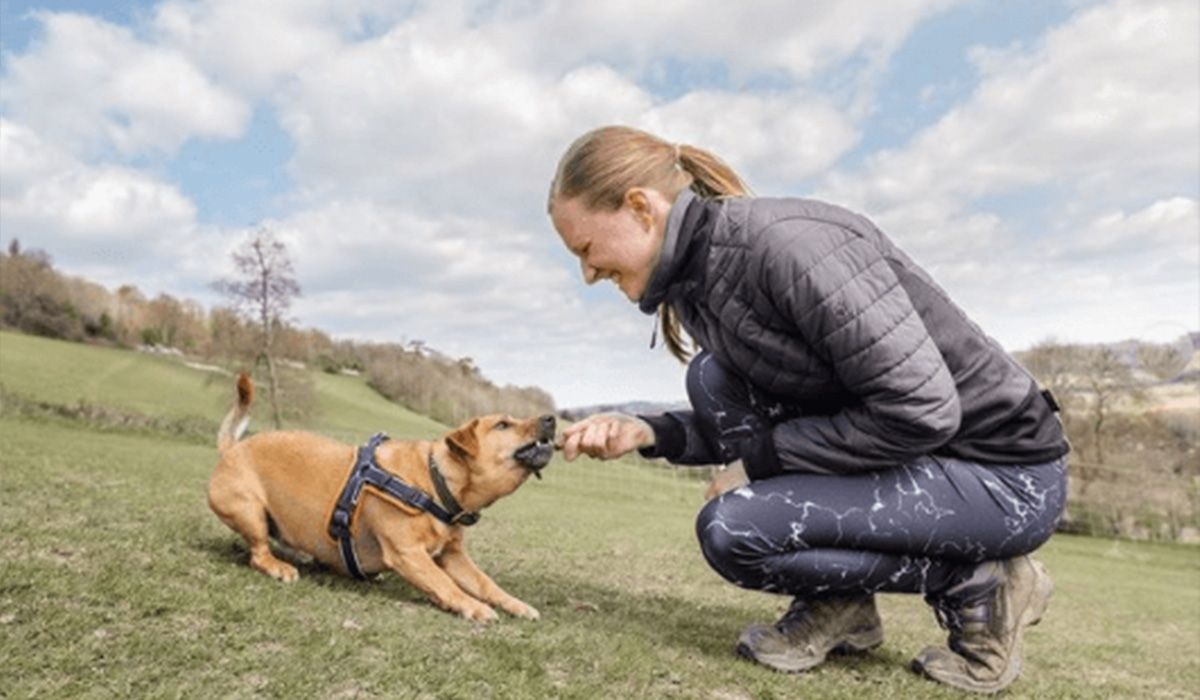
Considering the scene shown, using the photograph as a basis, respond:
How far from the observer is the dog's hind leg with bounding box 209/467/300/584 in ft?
12.1

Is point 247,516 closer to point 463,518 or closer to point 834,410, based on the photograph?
point 463,518

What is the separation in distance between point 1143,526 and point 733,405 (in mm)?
26355

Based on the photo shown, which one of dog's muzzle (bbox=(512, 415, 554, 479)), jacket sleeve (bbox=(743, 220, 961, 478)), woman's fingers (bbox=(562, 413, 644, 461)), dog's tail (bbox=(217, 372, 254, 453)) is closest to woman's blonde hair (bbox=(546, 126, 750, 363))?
jacket sleeve (bbox=(743, 220, 961, 478))

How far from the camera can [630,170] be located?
2701 millimetres

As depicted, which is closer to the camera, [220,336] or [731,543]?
[731,543]

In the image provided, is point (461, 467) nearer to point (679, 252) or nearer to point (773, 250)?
point (679, 252)

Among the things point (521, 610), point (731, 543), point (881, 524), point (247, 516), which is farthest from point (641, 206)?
point (247, 516)

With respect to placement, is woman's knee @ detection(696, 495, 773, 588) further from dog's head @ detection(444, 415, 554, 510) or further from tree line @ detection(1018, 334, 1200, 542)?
tree line @ detection(1018, 334, 1200, 542)

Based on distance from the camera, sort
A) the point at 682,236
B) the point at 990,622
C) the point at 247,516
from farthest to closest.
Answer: the point at 247,516 < the point at 990,622 < the point at 682,236

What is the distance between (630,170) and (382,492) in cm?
168

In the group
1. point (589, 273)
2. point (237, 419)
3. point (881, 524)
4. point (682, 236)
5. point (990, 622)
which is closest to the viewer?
point (682, 236)

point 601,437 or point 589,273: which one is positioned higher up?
point 589,273

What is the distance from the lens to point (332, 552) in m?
3.70

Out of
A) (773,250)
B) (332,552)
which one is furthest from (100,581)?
(773,250)
